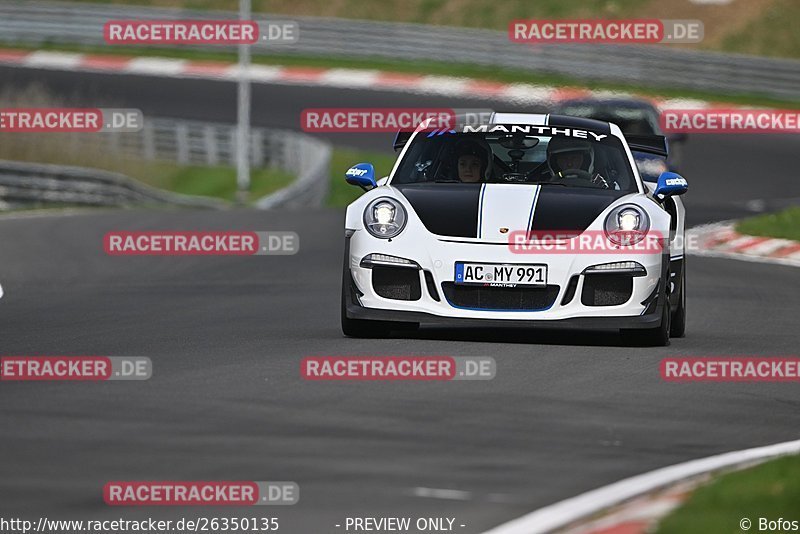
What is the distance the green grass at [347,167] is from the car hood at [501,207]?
17.3m

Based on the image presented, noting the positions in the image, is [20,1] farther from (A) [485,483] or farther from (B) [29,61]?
(A) [485,483]

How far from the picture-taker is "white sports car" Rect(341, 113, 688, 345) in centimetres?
990

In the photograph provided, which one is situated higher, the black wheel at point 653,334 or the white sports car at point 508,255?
the white sports car at point 508,255

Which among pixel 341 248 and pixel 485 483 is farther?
pixel 341 248

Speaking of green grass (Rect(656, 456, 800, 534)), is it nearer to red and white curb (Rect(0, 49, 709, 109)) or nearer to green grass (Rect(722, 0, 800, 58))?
red and white curb (Rect(0, 49, 709, 109))

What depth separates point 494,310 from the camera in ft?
32.5

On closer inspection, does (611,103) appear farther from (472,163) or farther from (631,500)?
(631,500)

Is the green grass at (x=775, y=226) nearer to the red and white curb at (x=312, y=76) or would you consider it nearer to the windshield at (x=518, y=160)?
the windshield at (x=518, y=160)

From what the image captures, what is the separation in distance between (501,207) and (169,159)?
24.6 m

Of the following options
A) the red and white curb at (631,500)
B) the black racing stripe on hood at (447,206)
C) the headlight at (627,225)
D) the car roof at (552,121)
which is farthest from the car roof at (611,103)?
the red and white curb at (631,500)

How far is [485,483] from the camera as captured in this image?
6539mm

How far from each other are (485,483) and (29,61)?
120 feet

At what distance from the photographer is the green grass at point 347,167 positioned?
29212 mm

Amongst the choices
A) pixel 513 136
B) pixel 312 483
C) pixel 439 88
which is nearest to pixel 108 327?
pixel 513 136
